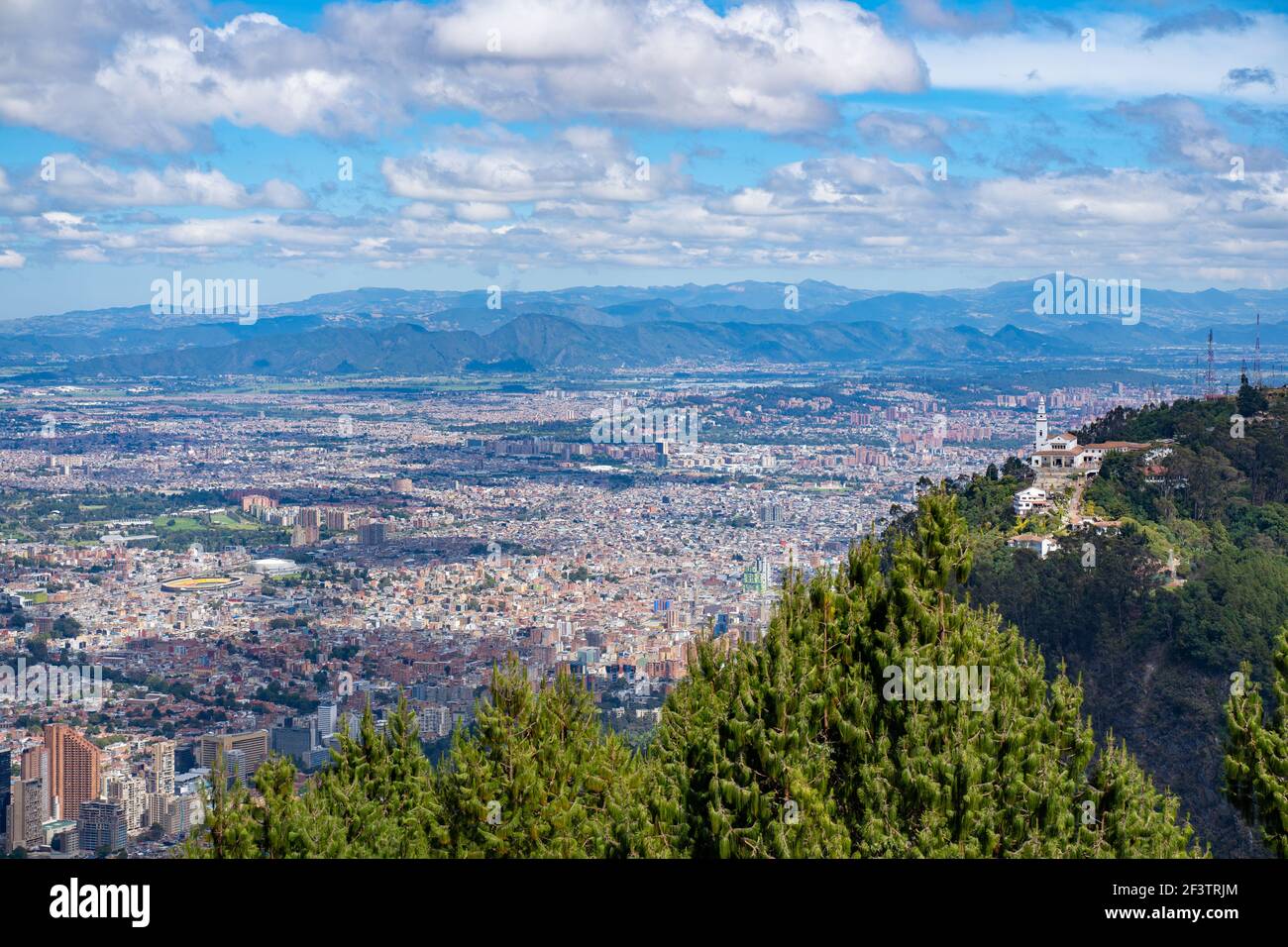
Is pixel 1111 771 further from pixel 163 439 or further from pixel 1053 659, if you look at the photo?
pixel 163 439

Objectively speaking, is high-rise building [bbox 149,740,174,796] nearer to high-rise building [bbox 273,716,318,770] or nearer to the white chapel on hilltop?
high-rise building [bbox 273,716,318,770]

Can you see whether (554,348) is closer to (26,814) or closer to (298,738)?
(298,738)

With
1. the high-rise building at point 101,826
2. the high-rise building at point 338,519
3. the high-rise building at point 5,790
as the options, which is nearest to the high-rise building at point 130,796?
the high-rise building at point 101,826

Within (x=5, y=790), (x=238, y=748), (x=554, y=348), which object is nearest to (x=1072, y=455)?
(x=238, y=748)

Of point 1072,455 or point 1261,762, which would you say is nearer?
point 1261,762

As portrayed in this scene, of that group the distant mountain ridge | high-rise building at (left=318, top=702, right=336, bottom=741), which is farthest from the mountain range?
high-rise building at (left=318, top=702, right=336, bottom=741)
